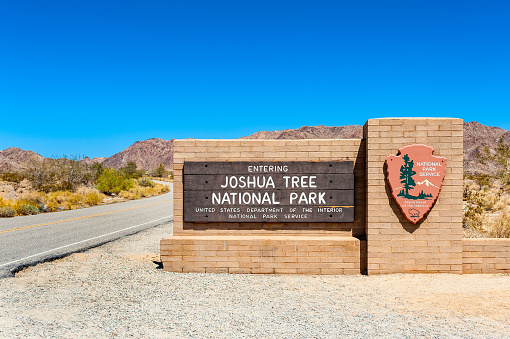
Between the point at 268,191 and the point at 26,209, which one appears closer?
the point at 268,191

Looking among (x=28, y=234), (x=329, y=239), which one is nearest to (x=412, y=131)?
(x=329, y=239)

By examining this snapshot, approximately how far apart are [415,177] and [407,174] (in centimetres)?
18

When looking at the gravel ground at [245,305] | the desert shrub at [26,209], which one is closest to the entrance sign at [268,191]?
the gravel ground at [245,305]

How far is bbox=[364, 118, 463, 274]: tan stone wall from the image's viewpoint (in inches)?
286

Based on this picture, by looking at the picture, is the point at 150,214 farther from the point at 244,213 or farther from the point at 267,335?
the point at 267,335

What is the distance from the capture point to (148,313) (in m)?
5.27

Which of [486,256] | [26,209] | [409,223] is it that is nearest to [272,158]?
[409,223]

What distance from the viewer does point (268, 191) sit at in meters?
7.75

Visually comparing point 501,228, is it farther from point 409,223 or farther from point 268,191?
point 268,191

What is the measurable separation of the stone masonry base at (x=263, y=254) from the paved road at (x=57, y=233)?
12.4ft

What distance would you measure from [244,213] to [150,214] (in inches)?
528

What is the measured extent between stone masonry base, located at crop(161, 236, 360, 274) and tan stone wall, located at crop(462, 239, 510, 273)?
2.32 meters

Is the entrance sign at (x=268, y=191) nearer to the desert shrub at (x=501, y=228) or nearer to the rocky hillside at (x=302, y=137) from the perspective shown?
the desert shrub at (x=501, y=228)

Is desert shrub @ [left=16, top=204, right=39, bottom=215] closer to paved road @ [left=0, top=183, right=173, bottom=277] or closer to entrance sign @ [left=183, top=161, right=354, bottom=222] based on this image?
paved road @ [left=0, top=183, right=173, bottom=277]
